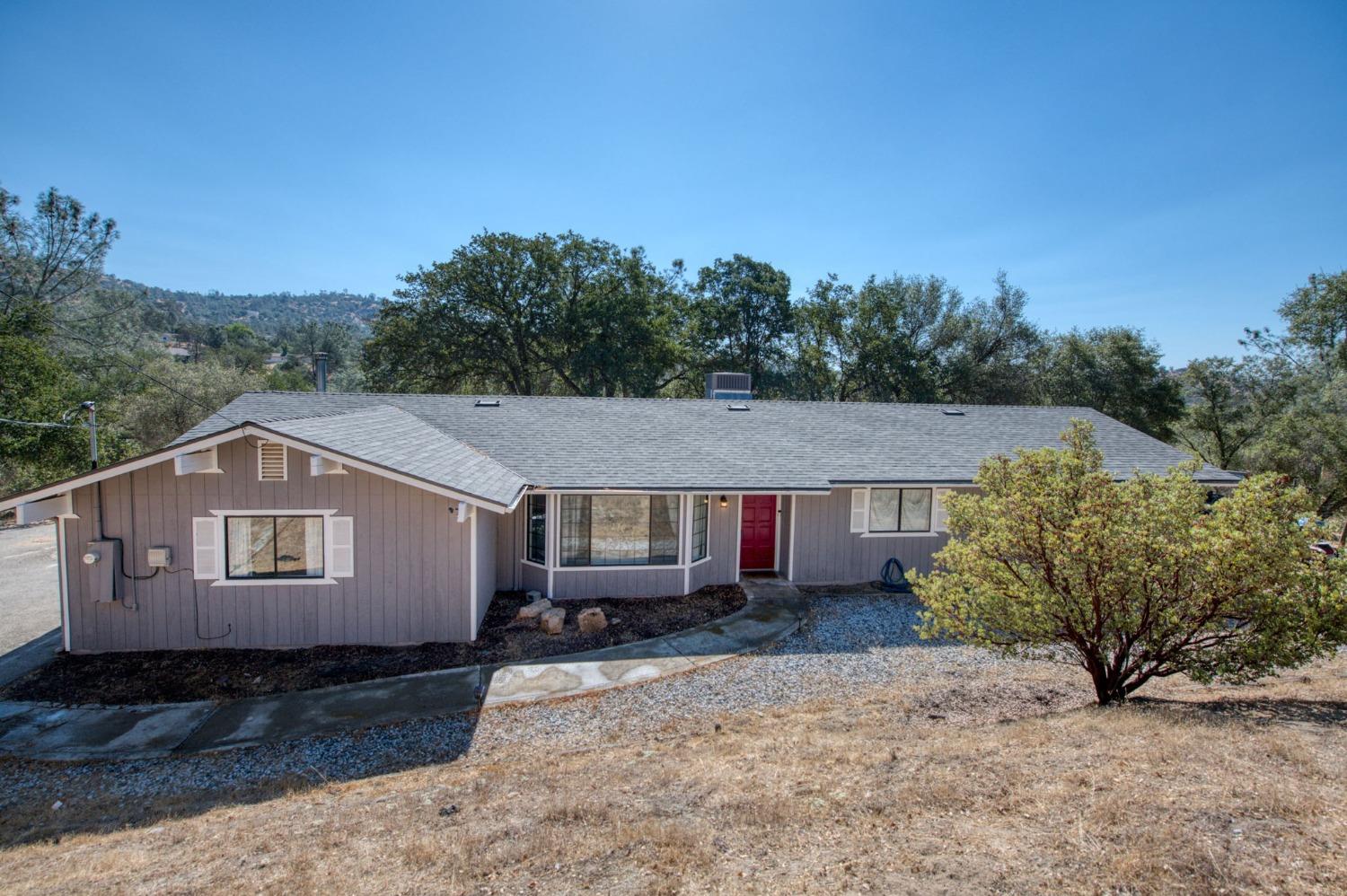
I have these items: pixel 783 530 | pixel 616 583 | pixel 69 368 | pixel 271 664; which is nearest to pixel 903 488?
pixel 783 530

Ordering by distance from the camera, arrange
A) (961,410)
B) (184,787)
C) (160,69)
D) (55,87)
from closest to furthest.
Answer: (184,787) → (160,69) → (55,87) → (961,410)

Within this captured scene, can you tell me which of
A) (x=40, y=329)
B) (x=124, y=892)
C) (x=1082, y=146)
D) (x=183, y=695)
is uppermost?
(x=1082, y=146)

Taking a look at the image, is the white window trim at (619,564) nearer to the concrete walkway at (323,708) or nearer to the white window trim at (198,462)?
the concrete walkway at (323,708)

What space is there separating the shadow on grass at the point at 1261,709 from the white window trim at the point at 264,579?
10.4 meters

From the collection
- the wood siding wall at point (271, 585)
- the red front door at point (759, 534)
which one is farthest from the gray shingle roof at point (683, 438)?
the red front door at point (759, 534)

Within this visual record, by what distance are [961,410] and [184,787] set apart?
17869 mm

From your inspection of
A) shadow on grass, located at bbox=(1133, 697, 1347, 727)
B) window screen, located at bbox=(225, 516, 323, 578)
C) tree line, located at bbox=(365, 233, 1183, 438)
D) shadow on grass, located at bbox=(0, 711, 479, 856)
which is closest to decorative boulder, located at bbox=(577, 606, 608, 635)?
shadow on grass, located at bbox=(0, 711, 479, 856)

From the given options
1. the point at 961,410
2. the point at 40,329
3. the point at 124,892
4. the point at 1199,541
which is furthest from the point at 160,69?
the point at 961,410

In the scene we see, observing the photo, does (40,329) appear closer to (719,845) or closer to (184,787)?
(184,787)

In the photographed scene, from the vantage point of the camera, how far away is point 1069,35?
1175 cm

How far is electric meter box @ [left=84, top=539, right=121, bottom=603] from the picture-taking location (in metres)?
8.53

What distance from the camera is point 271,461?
8.95m

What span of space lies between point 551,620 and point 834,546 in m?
6.17

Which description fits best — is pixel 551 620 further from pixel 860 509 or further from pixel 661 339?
pixel 661 339
